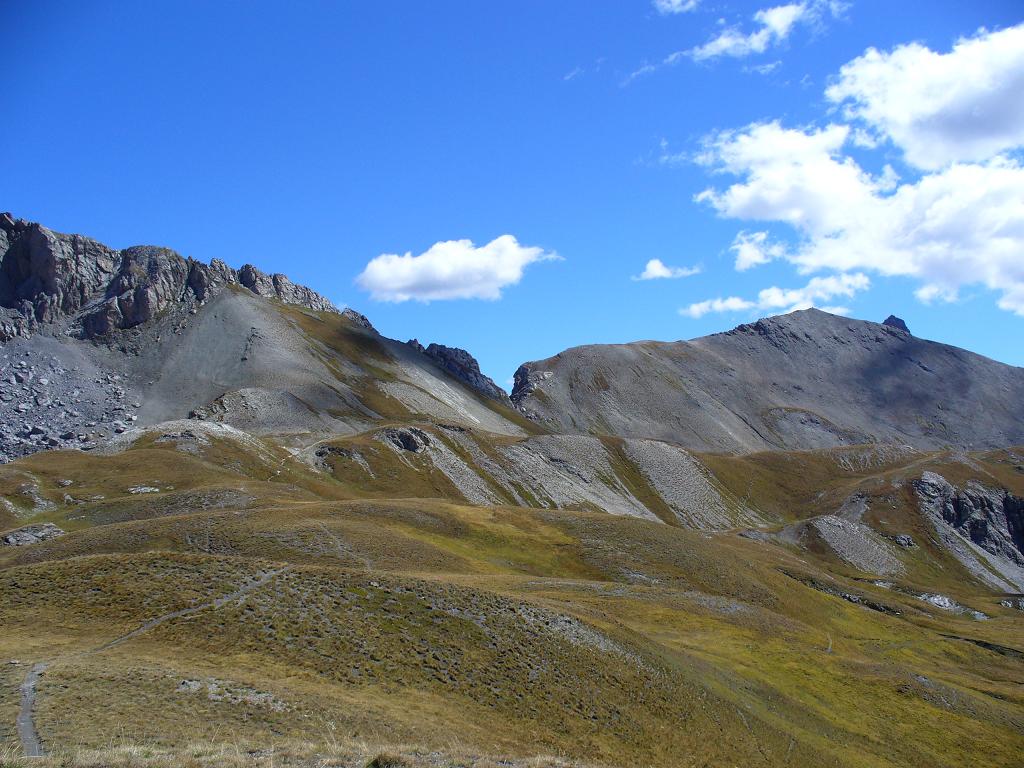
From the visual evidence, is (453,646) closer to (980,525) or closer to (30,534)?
(30,534)

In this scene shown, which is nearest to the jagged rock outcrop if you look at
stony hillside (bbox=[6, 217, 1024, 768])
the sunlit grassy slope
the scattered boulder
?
stony hillside (bbox=[6, 217, 1024, 768])

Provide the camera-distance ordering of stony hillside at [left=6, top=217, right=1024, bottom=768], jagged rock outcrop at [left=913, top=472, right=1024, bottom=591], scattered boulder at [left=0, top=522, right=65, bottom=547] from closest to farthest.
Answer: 1. stony hillside at [left=6, top=217, right=1024, bottom=768]
2. scattered boulder at [left=0, top=522, right=65, bottom=547]
3. jagged rock outcrop at [left=913, top=472, right=1024, bottom=591]

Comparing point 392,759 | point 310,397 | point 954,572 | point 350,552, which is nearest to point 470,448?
point 310,397

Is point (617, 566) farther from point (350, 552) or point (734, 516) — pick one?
point (734, 516)

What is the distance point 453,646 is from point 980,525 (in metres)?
188

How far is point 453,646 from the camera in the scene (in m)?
41.8

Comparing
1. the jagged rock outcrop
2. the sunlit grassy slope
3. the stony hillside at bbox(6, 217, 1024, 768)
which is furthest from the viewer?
the jagged rock outcrop

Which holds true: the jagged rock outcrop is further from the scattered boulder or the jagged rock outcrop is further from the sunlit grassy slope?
the scattered boulder

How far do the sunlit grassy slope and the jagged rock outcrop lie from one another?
8866 centimetres

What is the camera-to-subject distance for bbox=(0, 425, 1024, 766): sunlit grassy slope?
1220 inches

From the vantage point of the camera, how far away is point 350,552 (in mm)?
68188

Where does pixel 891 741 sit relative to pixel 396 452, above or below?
below

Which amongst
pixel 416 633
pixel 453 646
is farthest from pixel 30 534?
pixel 453 646

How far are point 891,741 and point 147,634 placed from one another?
4671 cm
